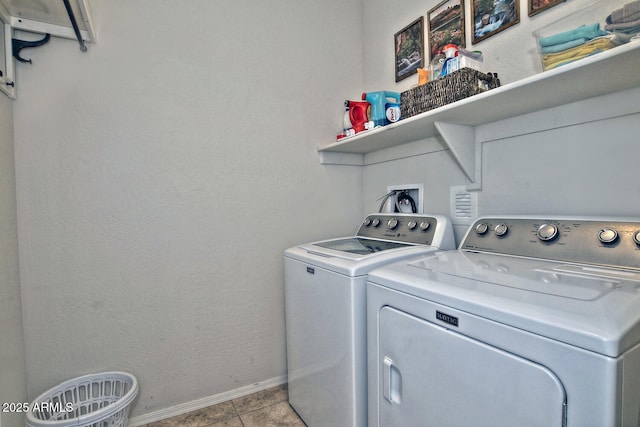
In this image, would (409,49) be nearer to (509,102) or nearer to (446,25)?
(446,25)

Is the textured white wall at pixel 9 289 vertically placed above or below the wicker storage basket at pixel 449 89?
below

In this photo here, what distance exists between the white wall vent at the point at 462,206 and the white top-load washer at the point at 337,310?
120 millimetres

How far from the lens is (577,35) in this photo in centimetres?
100

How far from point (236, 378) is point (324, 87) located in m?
1.97

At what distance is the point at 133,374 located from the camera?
1650 millimetres

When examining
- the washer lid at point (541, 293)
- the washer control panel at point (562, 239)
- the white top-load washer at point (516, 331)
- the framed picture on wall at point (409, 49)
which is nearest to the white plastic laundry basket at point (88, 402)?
the white top-load washer at point (516, 331)

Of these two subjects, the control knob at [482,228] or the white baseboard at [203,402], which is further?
the white baseboard at [203,402]

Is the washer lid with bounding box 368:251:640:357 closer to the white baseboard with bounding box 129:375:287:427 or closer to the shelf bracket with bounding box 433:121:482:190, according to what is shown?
the shelf bracket with bounding box 433:121:482:190

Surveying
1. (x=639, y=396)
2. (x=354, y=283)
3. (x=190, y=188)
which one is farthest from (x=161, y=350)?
(x=639, y=396)

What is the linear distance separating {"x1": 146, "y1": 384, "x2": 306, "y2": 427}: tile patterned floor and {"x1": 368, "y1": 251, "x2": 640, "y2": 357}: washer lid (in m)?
1.12

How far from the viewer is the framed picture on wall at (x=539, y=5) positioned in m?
1.25

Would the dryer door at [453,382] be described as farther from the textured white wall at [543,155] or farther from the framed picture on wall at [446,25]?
the framed picture on wall at [446,25]

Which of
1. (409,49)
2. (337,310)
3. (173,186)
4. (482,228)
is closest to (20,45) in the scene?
(173,186)

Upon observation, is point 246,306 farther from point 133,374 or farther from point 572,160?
point 572,160
